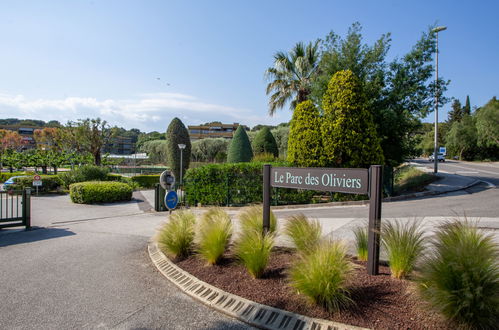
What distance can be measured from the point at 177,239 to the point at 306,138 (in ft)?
30.5

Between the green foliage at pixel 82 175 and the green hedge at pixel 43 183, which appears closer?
the green hedge at pixel 43 183

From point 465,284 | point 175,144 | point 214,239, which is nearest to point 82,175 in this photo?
point 175,144

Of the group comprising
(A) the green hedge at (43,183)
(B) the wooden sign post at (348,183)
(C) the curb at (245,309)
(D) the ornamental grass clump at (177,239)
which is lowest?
(A) the green hedge at (43,183)

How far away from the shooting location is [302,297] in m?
3.39

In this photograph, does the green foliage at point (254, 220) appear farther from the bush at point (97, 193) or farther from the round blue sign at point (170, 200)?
the bush at point (97, 193)

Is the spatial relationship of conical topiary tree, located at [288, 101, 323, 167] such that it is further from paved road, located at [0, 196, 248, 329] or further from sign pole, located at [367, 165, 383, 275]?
sign pole, located at [367, 165, 383, 275]

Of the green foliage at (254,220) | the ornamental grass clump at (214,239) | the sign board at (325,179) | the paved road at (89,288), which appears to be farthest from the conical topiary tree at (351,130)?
the ornamental grass clump at (214,239)

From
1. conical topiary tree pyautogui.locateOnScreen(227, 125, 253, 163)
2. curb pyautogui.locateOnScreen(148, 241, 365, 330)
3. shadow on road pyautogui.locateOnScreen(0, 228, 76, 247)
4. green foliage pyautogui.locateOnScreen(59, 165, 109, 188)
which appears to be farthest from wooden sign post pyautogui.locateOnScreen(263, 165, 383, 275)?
green foliage pyautogui.locateOnScreen(59, 165, 109, 188)

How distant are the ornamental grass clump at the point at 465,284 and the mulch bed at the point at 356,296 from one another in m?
0.18

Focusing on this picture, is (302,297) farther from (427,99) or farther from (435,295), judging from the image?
(427,99)

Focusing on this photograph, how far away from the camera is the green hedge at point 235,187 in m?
13.2

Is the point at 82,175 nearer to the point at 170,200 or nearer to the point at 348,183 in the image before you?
the point at 170,200

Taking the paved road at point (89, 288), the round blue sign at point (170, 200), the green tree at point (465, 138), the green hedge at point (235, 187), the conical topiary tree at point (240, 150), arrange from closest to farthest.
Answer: the paved road at point (89, 288)
the round blue sign at point (170, 200)
the green hedge at point (235, 187)
the conical topiary tree at point (240, 150)
the green tree at point (465, 138)

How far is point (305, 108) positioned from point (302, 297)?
1134 centimetres
